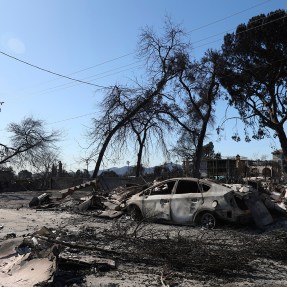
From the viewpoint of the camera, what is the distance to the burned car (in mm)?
12797

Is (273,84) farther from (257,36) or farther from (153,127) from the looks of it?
(153,127)

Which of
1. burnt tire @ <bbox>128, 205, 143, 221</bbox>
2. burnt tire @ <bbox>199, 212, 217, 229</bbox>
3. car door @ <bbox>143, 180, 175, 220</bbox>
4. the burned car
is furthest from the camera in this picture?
burnt tire @ <bbox>128, 205, 143, 221</bbox>

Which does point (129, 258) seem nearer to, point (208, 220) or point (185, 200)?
point (208, 220)

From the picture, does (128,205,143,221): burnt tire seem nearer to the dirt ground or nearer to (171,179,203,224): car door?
(171,179,203,224): car door

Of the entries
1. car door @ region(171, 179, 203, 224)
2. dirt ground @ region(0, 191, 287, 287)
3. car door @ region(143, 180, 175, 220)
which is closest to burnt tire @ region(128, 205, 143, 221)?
car door @ region(143, 180, 175, 220)

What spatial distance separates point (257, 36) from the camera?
35312mm

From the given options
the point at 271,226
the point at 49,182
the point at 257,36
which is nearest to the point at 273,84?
the point at 257,36

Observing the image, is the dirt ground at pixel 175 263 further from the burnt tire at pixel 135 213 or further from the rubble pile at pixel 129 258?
the burnt tire at pixel 135 213

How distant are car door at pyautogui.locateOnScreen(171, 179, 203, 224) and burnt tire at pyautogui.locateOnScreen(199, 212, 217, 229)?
0.31 meters

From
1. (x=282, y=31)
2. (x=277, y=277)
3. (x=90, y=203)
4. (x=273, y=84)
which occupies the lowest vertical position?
(x=277, y=277)

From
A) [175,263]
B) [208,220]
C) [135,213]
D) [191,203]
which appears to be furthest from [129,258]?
[135,213]

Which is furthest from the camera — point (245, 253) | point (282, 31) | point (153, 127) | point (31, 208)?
point (153, 127)

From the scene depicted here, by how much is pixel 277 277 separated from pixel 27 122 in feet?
162

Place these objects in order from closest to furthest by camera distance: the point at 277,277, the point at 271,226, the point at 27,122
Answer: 1. the point at 277,277
2. the point at 271,226
3. the point at 27,122
